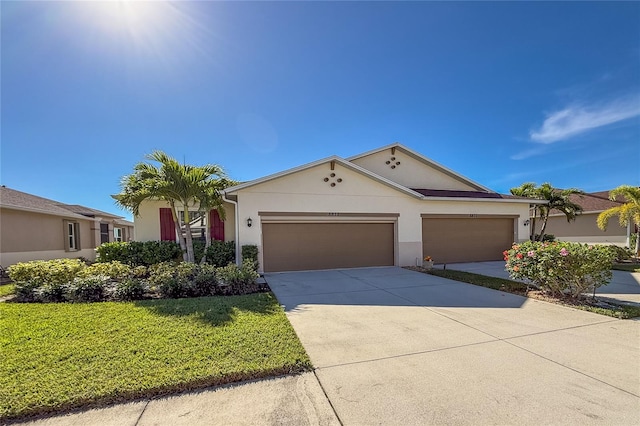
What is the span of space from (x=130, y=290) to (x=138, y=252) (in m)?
5.08

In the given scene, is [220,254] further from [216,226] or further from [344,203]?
[344,203]

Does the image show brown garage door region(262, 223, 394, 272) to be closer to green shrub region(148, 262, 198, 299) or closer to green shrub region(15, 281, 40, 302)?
green shrub region(148, 262, 198, 299)

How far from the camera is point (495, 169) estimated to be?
1989 cm

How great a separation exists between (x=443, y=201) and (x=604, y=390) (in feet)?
35.0

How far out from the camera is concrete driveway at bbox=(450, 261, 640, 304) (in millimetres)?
7035

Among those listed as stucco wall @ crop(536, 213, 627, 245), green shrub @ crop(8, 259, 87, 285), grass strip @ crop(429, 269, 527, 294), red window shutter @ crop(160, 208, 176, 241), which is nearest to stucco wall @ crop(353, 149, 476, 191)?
grass strip @ crop(429, 269, 527, 294)

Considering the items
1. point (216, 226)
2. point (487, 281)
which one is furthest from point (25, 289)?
point (487, 281)

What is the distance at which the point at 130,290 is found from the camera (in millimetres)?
6902

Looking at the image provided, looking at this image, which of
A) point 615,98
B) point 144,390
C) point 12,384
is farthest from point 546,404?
point 615,98

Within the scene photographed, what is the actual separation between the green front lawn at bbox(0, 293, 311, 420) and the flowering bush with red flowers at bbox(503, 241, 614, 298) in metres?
6.10

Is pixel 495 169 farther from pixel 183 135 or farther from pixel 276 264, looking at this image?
pixel 183 135

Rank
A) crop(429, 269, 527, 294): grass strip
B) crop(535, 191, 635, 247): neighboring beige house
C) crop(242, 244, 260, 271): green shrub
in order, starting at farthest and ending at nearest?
crop(535, 191, 635, 247): neighboring beige house, crop(242, 244, 260, 271): green shrub, crop(429, 269, 527, 294): grass strip

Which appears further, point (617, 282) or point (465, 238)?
point (465, 238)

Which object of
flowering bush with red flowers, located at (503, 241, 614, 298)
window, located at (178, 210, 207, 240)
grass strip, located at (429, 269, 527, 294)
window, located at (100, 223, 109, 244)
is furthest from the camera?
window, located at (100, 223, 109, 244)
